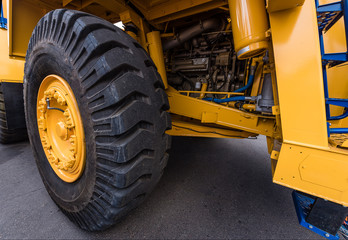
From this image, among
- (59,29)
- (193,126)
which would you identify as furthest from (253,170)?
(59,29)

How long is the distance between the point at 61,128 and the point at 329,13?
1.81 metres

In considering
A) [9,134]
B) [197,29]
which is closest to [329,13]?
[197,29]

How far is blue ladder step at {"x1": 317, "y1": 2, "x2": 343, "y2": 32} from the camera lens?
76cm

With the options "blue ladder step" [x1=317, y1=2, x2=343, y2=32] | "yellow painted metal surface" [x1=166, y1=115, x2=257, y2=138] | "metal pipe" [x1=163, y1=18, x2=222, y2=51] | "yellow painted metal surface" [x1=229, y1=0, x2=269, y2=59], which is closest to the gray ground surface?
"yellow painted metal surface" [x1=166, y1=115, x2=257, y2=138]

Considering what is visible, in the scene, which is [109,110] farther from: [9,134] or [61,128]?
[9,134]

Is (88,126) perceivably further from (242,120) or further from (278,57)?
(242,120)

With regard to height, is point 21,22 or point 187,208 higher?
point 21,22

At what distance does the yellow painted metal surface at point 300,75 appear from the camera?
2.61 feet

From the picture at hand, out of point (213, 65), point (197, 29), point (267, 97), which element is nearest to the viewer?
point (267, 97)

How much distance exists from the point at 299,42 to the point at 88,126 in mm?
1269

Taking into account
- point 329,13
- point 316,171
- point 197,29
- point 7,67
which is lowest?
point 316,171

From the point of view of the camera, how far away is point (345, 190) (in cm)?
77

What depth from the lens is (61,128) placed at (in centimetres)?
114

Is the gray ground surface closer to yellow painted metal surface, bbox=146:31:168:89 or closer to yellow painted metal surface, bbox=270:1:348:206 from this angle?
yellow painted metal surface, bbox=270:1:348:206
